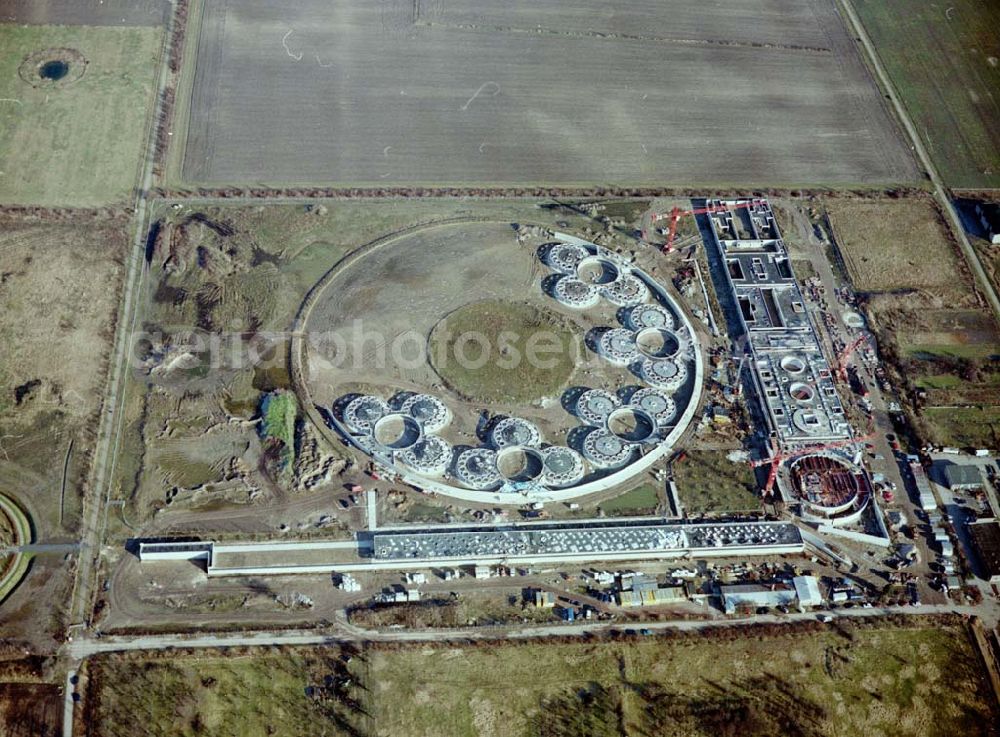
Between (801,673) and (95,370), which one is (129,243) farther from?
(801,673)

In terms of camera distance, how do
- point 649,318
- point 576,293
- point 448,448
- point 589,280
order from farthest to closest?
point 589,280, point 576,293, point 649,318, point 448,448

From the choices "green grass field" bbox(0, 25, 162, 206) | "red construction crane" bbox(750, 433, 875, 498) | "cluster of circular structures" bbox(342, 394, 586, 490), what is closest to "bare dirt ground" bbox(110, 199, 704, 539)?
"cluster of circular structures" bbox(342, 394, 586, 490)

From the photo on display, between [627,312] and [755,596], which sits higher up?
[627,312]

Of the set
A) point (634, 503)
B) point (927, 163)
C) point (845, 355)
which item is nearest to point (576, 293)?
point (634, 503)

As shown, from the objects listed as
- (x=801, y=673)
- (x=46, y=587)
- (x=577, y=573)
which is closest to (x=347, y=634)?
(x=577, y=573)

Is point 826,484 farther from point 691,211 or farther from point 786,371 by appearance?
point 691,211

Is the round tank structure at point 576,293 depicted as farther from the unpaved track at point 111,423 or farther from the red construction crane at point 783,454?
the unpaved track at point 111,423
